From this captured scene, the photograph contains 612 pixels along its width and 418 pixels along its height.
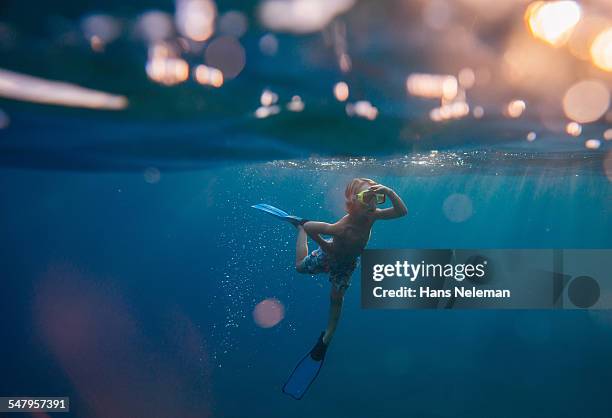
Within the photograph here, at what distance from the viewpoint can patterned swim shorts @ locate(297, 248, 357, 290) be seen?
291 inches

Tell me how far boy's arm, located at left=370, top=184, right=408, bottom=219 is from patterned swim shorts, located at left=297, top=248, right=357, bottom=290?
1.12m

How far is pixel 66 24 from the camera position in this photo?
4.91 m

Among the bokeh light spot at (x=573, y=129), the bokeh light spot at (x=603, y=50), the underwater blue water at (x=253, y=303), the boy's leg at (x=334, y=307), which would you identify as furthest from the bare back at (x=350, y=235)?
the underwater blue water at (x=253, y=303)

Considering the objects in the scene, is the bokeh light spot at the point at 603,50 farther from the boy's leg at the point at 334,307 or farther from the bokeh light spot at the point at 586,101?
the boy's leg at the point at 334,307

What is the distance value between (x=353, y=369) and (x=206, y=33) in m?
30.8

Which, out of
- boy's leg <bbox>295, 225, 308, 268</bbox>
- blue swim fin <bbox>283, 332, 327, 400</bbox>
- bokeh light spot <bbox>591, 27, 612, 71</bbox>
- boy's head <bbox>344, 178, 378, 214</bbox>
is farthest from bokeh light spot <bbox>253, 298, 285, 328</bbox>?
bokeh light spot <bbox>591, 27, 612, 71</bbox>

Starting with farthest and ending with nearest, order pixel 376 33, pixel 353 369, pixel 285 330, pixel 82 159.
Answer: pixel 285 330, pixel 353 369, pixel 82 159, pixel 376 33

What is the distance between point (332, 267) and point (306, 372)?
2.86m

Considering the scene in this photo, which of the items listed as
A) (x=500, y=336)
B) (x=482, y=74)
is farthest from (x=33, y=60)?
(x=500, y=336)

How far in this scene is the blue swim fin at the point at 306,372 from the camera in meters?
8.20

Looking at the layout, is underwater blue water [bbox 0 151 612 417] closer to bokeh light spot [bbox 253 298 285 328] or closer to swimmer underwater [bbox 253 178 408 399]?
bokeh light spot [bbox 253 298 285 328]

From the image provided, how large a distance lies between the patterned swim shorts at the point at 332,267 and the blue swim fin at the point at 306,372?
141cm

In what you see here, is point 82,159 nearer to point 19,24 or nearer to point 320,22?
point 19,24

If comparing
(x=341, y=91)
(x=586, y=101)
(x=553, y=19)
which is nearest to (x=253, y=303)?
(x=341, y=91)
